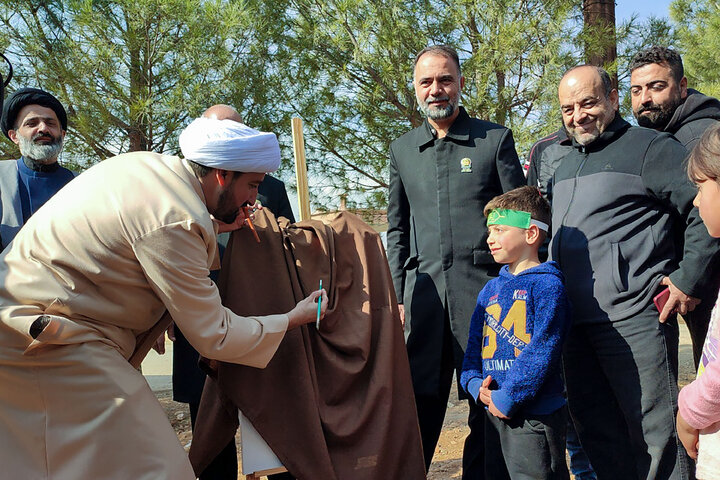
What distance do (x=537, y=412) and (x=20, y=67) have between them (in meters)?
5.78

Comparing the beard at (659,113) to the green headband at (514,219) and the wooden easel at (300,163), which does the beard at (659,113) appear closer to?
the green headband at (514,219)

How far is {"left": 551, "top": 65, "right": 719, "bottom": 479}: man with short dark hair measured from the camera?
2990 millimetres

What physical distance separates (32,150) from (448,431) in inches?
142

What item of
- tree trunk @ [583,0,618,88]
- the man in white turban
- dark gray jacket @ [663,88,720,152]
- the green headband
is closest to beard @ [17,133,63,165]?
the man in white turban

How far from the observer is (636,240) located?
3105 millimetres

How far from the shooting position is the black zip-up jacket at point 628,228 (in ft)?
9.80

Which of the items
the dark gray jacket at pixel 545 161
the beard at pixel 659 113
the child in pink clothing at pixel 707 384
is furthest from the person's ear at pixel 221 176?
the beard at pixel 659 113

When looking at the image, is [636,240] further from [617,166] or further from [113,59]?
[113,59]

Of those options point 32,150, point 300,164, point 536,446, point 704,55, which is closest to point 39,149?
point 32,150

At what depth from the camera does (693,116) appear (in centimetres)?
374

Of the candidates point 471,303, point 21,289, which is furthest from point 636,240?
point 21,289

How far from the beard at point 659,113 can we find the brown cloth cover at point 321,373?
189 cm

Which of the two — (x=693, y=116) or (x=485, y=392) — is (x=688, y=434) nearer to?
(x=485, y=392)

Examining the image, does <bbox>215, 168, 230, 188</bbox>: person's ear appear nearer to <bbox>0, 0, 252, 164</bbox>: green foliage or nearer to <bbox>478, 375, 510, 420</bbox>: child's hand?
<bbox>478, 375, 510, 420</bbox>: child's hand
